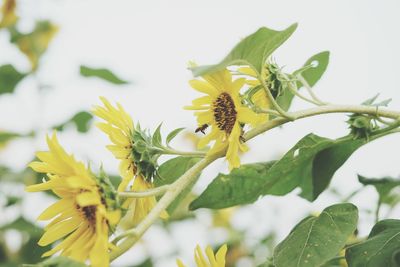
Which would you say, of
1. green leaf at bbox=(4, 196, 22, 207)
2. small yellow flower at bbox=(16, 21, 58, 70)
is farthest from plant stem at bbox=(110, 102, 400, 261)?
small yellow flower at bbox=(16, 21, 58, 70)

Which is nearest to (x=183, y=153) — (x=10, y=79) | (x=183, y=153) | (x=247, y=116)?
(x=183, y=153)

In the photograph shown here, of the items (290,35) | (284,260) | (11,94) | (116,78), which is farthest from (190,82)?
(11,94)

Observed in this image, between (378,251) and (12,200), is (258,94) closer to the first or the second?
(378,251)

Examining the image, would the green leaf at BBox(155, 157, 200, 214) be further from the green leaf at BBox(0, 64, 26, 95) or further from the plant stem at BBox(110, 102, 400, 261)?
the green leaf at BBox(0, 64, 26, 95)

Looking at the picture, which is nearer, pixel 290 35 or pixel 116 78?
pixel 290 35

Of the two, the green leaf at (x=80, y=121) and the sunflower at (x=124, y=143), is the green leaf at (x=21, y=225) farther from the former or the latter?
the sunflower at (x=124, y=143)

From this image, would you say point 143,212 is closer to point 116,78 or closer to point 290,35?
point 290,35
